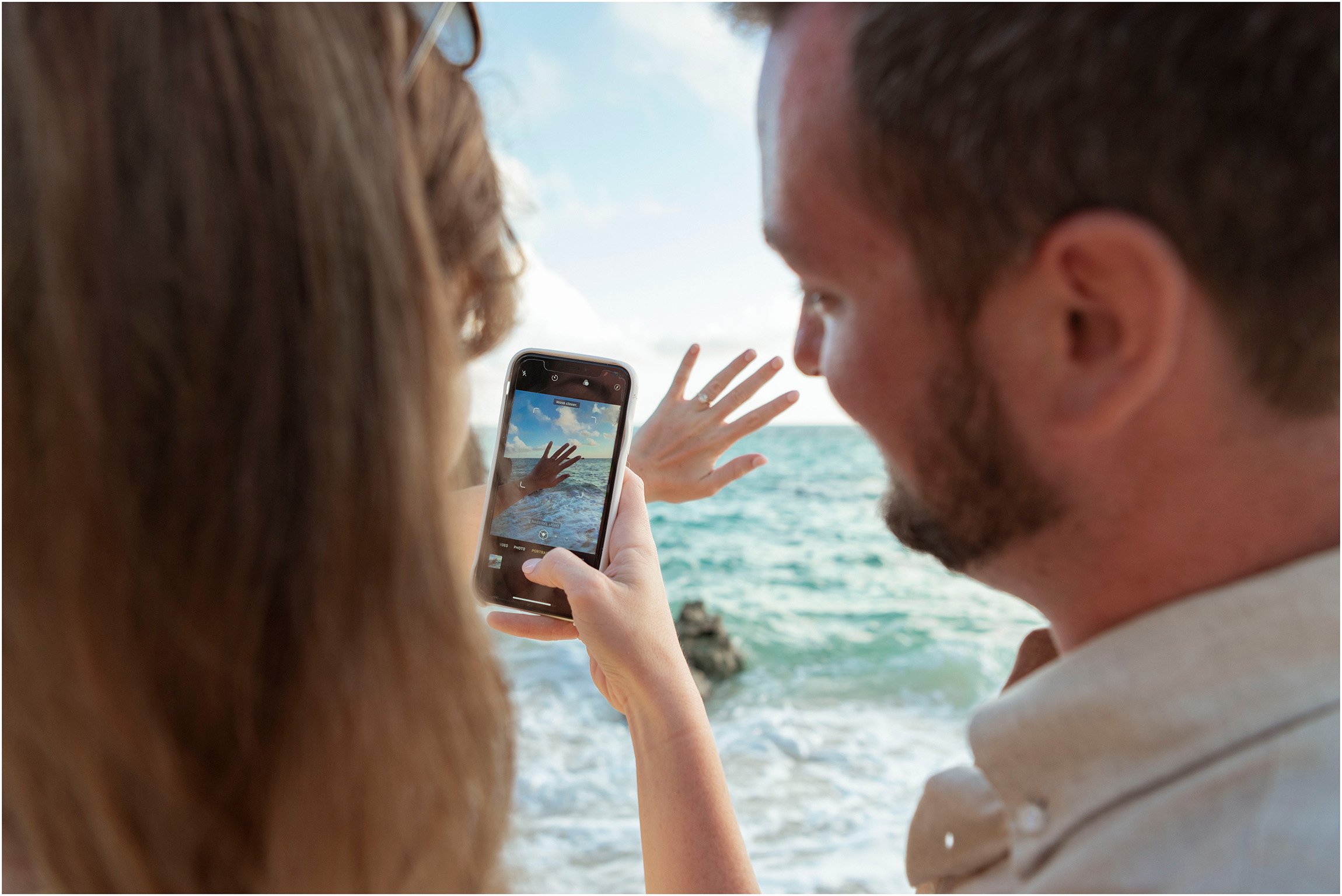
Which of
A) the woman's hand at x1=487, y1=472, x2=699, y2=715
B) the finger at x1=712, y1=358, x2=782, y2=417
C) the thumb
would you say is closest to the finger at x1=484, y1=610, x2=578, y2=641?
the woman's hand at x1=487, y1=472, x2=699, y2=715

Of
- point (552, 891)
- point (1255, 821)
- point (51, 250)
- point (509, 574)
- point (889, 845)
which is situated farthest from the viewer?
point (889, 845)

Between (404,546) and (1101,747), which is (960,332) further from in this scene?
(404,546)

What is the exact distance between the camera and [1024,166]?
918 millimetres

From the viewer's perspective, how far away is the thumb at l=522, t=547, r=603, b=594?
5.16ft

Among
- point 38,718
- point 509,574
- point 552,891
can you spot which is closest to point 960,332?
point 38,718

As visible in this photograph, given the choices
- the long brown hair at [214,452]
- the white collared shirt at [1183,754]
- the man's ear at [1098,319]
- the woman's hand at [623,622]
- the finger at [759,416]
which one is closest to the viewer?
the long brown hair at [214,452]

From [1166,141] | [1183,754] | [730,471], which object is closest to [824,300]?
[1166,141]

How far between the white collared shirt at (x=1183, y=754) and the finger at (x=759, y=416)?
1.27 metres

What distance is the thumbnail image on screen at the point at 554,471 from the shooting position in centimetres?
182

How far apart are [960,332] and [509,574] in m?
1.21

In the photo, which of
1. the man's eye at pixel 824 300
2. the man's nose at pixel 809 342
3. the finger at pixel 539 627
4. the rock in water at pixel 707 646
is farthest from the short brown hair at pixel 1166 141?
the rock in water at pixel 707 646

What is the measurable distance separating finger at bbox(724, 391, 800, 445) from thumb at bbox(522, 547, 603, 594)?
2.23 ft

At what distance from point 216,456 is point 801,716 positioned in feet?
22.9

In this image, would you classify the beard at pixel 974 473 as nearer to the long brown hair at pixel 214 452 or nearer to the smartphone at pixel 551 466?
the long brown hair at pixel 214 452
